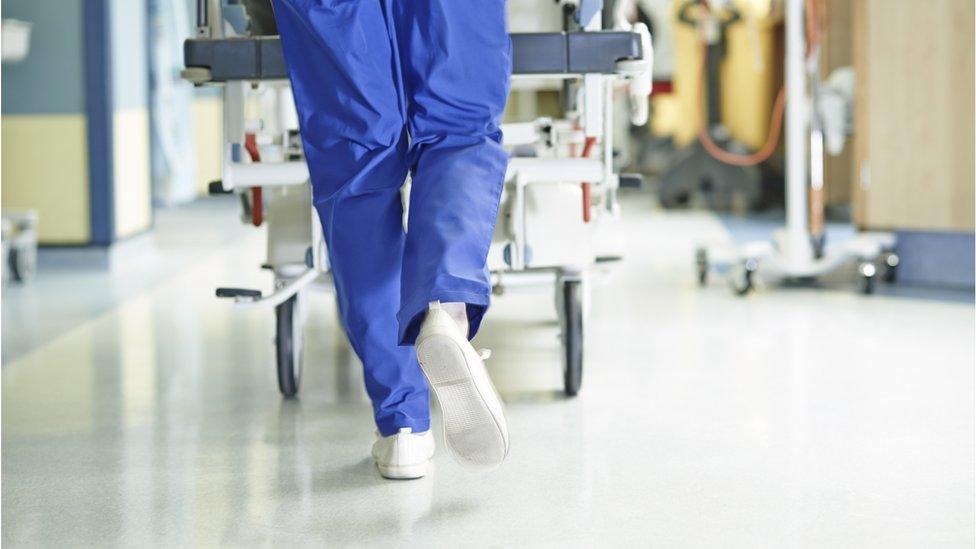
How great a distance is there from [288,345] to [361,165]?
0.78 metres

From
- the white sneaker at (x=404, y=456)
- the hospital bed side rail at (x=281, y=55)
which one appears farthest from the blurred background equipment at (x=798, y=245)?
the white sneaker at (x=404, y=456)

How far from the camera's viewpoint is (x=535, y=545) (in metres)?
1.58

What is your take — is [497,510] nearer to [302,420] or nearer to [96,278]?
[302,420]

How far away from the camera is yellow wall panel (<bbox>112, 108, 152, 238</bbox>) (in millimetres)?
5266

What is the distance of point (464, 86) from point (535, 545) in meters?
0.62

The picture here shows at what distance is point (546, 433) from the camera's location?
2.19 metres

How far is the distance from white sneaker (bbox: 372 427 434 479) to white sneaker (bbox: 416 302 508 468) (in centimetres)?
30

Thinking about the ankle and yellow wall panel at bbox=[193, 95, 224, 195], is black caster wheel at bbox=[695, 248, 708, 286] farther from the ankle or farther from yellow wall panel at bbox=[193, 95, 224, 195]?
yellow wall panel at bbox=[193, 95, 224, 195]

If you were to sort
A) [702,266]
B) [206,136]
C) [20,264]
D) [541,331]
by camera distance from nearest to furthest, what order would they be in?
[541,331] < [702,266] < [20,264] < [206,136]

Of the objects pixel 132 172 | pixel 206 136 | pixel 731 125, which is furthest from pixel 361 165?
pixel 206 136

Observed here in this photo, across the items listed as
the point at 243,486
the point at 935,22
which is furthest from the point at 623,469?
the point at 935,22

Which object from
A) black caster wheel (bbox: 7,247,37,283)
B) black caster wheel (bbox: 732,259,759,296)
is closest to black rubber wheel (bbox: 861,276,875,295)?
black caster wheel (bbox: 732,259,759,296)

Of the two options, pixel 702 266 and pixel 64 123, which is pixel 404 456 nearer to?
pixel 702 266

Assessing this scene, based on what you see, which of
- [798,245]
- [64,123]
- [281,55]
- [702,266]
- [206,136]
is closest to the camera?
[281,55]
